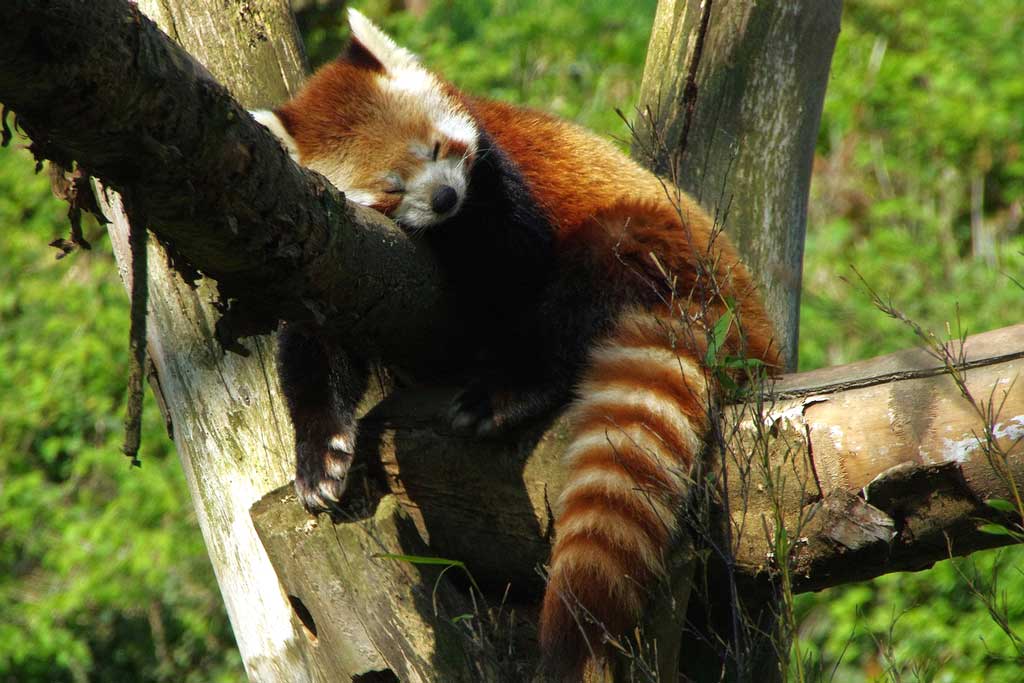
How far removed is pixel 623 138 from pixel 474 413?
1785mm

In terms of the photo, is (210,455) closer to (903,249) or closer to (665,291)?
(665,291)

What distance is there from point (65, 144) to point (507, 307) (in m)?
1.42

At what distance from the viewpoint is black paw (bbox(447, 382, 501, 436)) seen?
249 centimetres

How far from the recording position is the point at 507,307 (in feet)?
9.10

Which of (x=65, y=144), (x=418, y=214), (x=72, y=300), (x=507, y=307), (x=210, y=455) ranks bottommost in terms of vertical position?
(x=72, y=300)

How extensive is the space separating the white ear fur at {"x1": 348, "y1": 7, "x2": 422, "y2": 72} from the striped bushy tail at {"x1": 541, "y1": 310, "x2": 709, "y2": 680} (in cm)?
125

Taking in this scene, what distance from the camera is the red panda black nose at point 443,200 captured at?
2645mm

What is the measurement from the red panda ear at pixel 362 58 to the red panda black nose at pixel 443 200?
64cm

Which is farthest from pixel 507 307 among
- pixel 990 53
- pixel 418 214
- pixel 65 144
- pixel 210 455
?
pixel 990 53

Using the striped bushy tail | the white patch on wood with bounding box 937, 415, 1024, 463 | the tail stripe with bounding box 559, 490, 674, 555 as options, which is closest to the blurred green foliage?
the striped bushy tail

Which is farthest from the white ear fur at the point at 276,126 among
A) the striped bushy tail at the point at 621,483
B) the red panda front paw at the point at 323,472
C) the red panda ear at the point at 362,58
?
the striped bushy tail at the point at 621,483

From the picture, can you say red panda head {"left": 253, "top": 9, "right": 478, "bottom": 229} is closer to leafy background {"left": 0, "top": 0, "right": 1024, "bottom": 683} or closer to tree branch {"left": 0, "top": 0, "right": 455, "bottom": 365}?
tree branch {"left": 0, "top": 0, "right": 455, "bottom": 365}

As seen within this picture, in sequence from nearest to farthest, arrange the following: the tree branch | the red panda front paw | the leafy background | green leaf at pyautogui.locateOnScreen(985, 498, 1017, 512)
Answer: the tree branch < green leaf at pyautogui.locateOnScreen(985, 498, 1017, 512) < the red panda front paw < the leafy background

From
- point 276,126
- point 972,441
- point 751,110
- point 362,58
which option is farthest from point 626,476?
point 362,58
